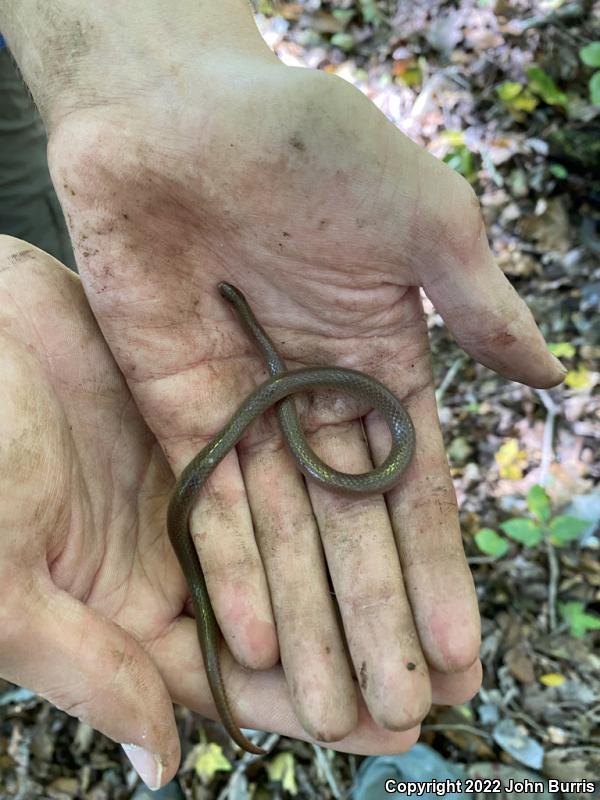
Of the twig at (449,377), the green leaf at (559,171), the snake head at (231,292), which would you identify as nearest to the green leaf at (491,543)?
the twig at (449,377)

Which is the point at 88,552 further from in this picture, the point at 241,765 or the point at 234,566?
the point at 241,765

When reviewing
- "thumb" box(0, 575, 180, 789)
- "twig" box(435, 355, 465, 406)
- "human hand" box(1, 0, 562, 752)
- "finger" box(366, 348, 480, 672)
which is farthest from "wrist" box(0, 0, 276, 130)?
"twig" box(435, 355, 465, 406)

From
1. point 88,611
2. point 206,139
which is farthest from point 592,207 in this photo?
point 88,611

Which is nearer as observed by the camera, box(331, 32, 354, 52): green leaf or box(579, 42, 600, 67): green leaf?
box(579, 42, 600, 67): green leaf

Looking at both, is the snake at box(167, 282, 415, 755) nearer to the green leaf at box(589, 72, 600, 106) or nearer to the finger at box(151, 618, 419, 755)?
the finger at box(151, 618, 419, 755)

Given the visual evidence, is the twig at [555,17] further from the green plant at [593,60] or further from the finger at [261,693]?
the finger at [261,693]

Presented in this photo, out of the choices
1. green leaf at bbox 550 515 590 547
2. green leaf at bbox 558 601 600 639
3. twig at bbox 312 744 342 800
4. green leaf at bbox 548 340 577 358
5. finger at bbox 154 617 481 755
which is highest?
finger at bbox 154 617 481 755

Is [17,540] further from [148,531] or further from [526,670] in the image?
[526,670]
